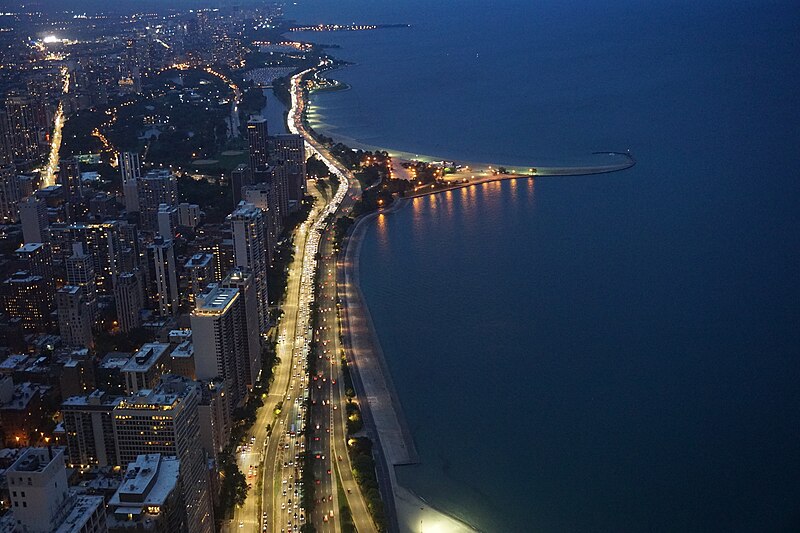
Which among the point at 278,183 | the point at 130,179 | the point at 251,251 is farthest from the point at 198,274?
the point at 130,179

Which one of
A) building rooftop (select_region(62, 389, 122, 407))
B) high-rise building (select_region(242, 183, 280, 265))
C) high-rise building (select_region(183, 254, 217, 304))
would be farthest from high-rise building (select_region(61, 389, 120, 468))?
high-rise building (select_region(242, 183, 280, 265))

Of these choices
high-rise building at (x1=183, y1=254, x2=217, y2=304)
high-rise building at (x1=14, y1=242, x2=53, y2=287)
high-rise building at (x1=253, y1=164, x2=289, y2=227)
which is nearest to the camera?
high-rise building at (x1=183, y1=254, x2=217, y2=304)

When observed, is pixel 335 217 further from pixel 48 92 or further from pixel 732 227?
pixel 48 92

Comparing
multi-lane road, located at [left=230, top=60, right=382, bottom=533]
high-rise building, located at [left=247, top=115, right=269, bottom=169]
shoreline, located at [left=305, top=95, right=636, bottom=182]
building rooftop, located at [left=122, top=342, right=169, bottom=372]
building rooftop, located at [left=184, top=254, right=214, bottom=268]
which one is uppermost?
high-rise building, located at [left=247, top=115, right=269, bottom=169]

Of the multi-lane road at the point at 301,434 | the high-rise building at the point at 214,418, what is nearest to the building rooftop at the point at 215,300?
the high-rise building at the point at 214,418

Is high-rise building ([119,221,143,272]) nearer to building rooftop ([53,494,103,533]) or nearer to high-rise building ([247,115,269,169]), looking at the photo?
high-rise building ([247,115,269,169])

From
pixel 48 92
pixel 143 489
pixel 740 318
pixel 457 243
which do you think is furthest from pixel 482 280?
pixel 48 92
